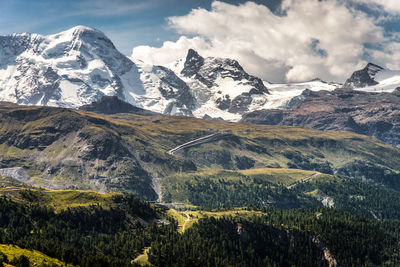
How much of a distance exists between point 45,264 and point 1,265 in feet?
80.6

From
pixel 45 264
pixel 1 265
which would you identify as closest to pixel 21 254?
pixel 45 264

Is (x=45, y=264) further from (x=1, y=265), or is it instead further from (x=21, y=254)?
(x=1, y=265)

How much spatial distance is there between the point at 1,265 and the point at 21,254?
25.7 metres

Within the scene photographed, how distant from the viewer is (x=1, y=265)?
571ft

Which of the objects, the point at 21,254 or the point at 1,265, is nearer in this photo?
the point at 1,265

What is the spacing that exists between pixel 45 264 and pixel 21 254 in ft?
39.0

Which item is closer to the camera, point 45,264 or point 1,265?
point 1,265

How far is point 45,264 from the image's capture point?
19638 centimetres

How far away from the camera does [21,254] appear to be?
200 m
